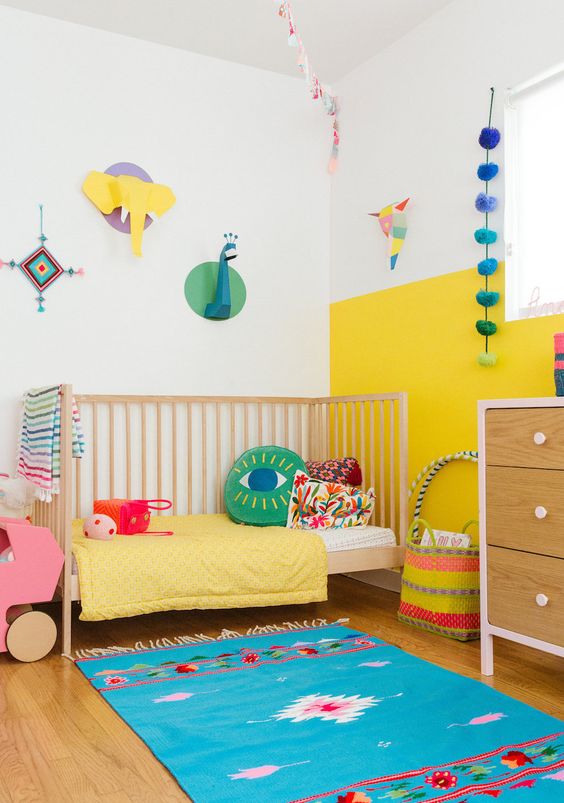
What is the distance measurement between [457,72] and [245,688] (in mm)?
2352

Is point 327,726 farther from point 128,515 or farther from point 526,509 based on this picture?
point 128,515

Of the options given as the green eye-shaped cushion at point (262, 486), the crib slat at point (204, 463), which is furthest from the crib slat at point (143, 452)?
the green eye-shaped cushion at point (262, 486)

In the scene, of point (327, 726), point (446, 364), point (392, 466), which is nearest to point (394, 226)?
point (446, 364)

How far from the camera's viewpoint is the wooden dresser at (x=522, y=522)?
77.5 inches

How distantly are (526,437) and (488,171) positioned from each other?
116 centimetres

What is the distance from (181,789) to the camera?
1492mm

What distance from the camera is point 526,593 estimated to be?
205 cm

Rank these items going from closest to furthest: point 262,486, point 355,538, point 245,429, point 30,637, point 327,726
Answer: point 327,726
point 30,637
point 355,538
point 262,486
point 245,429

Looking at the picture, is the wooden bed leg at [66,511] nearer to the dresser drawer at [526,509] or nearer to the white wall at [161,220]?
the white wall at [161,220]

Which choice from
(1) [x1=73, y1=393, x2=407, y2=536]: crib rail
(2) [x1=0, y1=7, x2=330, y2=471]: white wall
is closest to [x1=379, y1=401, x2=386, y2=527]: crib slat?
(1) [x1=73, y1=393, x2=407, y2=536]: crib rail

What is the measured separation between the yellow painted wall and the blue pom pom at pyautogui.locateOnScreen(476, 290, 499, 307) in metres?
0.04

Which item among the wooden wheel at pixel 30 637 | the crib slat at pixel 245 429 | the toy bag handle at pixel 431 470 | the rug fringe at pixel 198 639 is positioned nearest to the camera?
the wooden wheel at pixel 30 637

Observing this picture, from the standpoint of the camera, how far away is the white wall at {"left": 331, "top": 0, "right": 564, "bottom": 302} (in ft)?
9.03

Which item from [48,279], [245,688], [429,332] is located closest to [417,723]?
[245,688]
